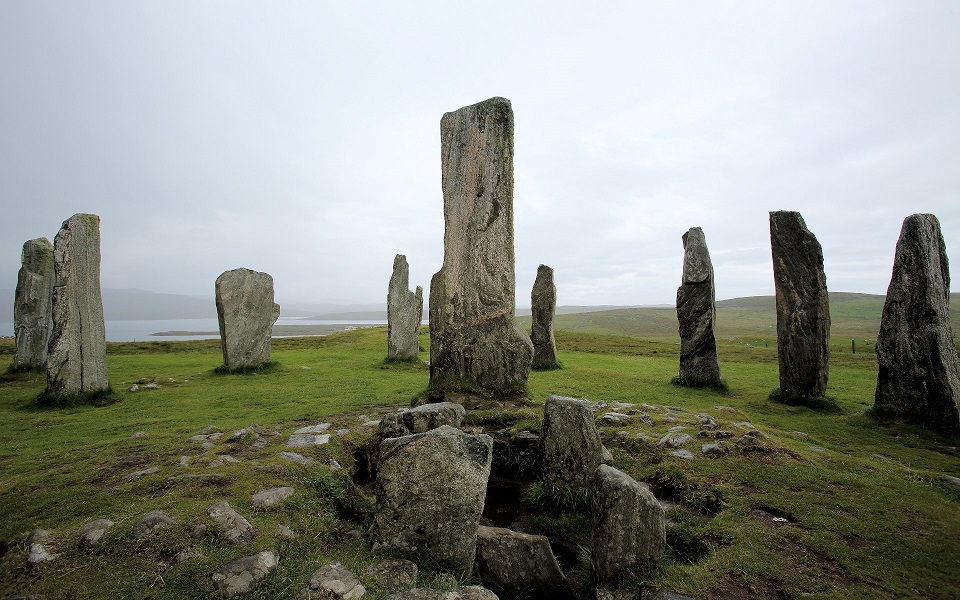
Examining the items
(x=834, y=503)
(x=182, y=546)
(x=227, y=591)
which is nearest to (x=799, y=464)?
(x=834, y=503)

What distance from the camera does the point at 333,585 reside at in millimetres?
3490

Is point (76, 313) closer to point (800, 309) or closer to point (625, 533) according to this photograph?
point (625, 533)

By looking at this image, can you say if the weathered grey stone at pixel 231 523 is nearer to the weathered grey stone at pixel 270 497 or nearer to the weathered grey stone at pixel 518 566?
the weathered grey stone at pixel 270 497

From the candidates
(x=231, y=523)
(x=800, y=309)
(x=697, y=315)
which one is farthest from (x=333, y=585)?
(x=697, y=315)

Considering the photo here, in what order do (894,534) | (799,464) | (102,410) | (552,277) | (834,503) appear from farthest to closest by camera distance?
(552,277) → (102,410) → (799,464) → (834,503) → (894,534)

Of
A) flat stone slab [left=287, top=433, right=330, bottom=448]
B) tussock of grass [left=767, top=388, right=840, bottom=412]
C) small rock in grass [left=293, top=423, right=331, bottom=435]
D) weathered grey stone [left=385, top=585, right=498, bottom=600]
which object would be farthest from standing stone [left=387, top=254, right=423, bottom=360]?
weathered grey stone [left=385, top=585, right=498, bottom=600]

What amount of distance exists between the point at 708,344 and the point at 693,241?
10.8 ft

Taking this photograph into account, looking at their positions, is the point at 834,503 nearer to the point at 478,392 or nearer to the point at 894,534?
the point at 894,534

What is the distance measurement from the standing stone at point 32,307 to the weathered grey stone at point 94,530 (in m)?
17.1

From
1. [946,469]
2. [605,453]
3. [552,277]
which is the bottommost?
[946,469]

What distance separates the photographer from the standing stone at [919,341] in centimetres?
841

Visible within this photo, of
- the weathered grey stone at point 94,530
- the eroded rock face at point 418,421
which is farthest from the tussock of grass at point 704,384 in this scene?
the weathered grey stone at point 94,530

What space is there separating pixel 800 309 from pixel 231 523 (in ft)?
42.0

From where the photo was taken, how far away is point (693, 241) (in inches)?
554
